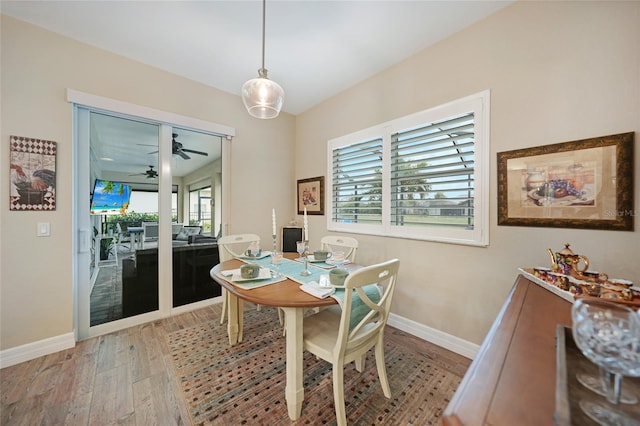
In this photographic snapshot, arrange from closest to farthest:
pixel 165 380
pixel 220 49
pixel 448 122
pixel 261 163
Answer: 1. pixel 165 380
2. pixel 448 122
3. pixel 220 49
4. pixel 261 163

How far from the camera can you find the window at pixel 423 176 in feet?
6.47

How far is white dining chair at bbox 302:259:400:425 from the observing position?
1239mm

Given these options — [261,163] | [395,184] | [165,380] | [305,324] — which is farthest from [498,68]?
[165,380]

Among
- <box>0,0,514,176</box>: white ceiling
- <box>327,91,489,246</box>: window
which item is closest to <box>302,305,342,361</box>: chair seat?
<box>327,91,489,246</box>: window

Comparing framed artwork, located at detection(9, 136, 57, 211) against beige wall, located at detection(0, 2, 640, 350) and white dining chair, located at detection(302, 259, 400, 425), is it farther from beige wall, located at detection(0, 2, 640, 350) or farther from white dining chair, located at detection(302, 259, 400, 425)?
white dining chair, located at detection(302, 259, 400, 425)

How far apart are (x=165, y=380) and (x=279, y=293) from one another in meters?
1.25

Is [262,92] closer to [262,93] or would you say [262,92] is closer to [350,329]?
[262,93]

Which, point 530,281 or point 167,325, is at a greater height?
point 530,281

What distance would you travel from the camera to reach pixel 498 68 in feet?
6.10

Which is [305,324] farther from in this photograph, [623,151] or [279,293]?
[623,151]

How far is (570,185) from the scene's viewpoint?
1.55 metres

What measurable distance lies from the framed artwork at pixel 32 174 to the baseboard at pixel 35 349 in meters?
1.18

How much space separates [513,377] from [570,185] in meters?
1.69

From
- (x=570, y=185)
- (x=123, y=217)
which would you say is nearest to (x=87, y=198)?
(x=123, y=217)
